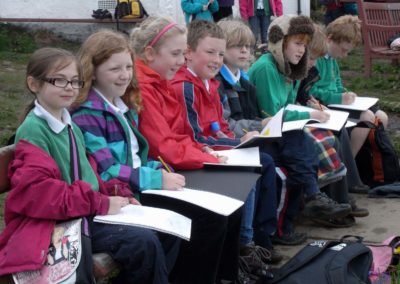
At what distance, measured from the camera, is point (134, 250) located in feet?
10.3

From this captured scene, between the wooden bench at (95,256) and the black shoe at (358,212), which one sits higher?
the wooden bench at (95,256)

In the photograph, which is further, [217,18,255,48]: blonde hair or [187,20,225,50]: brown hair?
[217,18,255,48]: blonde hair

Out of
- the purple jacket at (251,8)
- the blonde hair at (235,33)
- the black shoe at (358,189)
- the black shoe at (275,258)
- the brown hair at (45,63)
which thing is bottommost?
the black shoe at (275,258)

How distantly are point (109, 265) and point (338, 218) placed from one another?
7.24ft

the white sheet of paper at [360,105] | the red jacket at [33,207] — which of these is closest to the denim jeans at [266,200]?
the red jacket at [33,207]

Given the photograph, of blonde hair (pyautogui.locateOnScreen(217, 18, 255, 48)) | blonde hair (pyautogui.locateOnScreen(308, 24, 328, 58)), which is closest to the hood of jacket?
blonde hair (pyautogui.locateOnScreen(217, 18, 255, 48))

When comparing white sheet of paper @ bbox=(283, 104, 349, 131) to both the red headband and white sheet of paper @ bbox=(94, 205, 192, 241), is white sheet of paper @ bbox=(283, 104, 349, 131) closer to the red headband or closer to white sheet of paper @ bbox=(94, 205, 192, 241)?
the red headband

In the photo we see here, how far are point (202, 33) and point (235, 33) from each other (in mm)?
486

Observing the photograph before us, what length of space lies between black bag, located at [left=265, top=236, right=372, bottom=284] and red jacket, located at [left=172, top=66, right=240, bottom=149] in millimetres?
890

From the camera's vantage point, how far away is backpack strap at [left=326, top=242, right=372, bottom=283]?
370cm

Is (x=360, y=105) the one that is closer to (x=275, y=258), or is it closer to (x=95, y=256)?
(x=275, y=258)

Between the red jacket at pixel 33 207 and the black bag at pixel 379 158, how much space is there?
3.36 m

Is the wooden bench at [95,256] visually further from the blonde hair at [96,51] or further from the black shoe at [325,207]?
the black shoe at [325,207]

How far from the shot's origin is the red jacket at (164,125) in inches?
156
